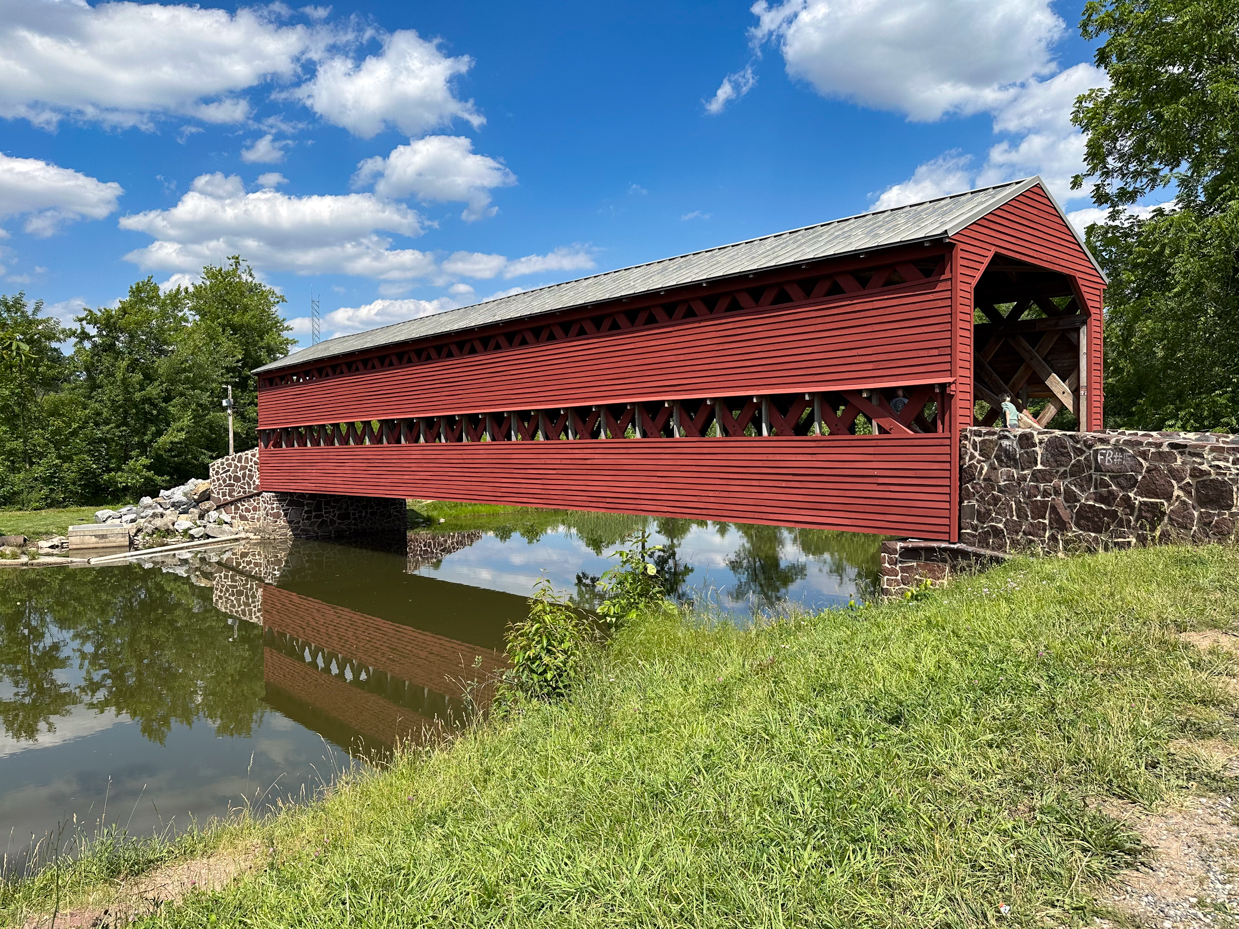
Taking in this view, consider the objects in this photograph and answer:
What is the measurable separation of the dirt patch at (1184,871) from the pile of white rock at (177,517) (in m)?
26.0

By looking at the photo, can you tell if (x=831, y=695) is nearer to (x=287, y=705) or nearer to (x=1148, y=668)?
(x=1148, y=668)

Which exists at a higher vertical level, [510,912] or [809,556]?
[510,912]

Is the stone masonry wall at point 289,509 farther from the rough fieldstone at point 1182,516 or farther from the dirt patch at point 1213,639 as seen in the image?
the dirt patch at point 1213,639

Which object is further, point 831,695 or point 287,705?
point 287,705

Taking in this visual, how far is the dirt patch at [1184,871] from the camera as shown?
8.05ft

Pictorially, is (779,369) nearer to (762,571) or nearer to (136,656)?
(762,571)

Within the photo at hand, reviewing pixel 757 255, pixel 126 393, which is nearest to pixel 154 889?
pixel 757 255

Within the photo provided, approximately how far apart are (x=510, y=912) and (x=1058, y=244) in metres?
12.2

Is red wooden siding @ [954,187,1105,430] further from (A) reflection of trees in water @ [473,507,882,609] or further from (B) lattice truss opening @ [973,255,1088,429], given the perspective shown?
(A) reflection of trees in water @ [473,507,882,609]

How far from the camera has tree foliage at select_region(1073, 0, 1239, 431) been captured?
51.9ft

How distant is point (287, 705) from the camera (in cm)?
946

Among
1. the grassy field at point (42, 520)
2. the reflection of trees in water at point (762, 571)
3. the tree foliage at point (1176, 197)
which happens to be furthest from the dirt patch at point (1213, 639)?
the grassy field at point (42, 520)

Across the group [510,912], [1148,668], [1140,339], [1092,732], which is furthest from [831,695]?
[1140,339]

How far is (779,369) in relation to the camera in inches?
425
